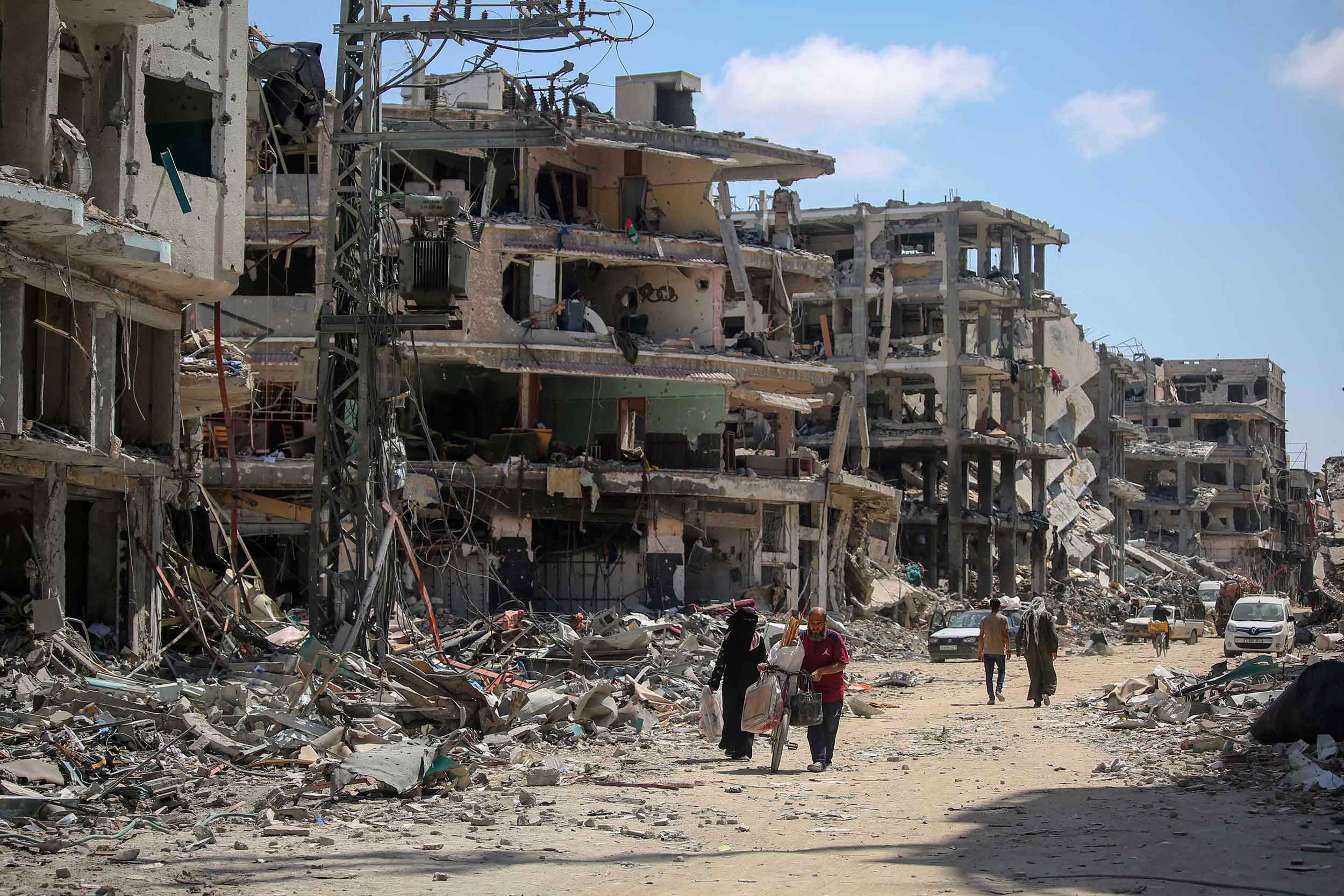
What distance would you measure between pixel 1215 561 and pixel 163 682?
87767 millimetres

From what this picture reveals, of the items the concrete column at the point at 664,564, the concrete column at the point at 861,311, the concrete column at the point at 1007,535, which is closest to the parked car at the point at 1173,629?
the concrete column at the point at 1007,535

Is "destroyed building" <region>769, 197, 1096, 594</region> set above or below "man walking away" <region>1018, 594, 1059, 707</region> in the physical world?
above

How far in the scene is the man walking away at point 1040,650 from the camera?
21.0 m

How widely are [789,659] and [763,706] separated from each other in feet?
1.59

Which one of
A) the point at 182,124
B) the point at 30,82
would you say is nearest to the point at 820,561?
the point at 182,124

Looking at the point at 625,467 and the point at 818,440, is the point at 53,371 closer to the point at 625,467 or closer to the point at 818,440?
the point at 625,467

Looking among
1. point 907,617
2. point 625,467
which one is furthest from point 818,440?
point 625,467

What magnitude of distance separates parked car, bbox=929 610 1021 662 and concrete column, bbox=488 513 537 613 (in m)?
9.69

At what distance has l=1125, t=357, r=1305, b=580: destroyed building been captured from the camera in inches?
3684

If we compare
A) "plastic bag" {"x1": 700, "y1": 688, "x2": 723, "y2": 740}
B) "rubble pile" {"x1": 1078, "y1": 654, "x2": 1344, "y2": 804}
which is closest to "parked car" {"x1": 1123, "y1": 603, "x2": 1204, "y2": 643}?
"rubble pile" {"x1": 1078, "y1": 654, "x2": 1344, "y2": 804}

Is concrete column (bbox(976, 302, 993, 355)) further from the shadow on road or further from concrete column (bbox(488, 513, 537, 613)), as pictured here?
the shadow on road

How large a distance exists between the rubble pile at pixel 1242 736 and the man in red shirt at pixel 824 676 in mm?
2350

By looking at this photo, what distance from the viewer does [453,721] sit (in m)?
15.1

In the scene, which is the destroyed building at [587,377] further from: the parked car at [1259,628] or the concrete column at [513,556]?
the parked car at [1259,628]
